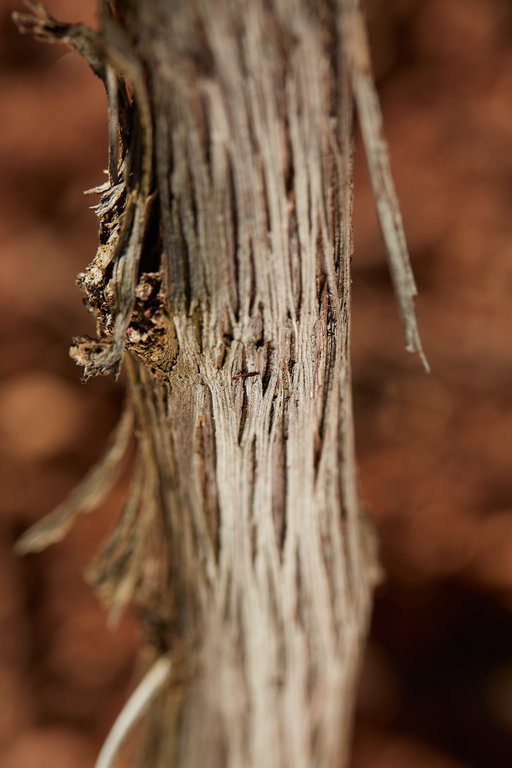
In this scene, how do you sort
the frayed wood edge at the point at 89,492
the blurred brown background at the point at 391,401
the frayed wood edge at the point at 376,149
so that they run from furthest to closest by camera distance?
the blurred brown background at the point at 391,401
the frayed wood edge at the point at 89,492
the frayed wood edge at the point at 376,149

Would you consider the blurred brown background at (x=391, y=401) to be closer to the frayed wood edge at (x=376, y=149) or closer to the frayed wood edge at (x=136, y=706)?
Answer: the frayed wood edge at (x=136, y=706)

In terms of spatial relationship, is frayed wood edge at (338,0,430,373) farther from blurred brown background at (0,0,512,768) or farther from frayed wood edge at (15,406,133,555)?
blurred brown background at (0,0,512,768)

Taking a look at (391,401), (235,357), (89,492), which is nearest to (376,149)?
(235,357)

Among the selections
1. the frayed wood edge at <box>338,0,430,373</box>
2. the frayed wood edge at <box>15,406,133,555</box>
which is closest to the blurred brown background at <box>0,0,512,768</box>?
the frayed wood edge at <box>15,406,133,555</box>

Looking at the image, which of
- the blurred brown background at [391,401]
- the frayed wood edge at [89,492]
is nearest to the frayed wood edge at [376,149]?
the frayed wood edge at [89,492]

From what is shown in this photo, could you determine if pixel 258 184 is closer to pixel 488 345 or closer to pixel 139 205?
pixel 139 205

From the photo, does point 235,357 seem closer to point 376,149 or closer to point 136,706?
point 376,149
